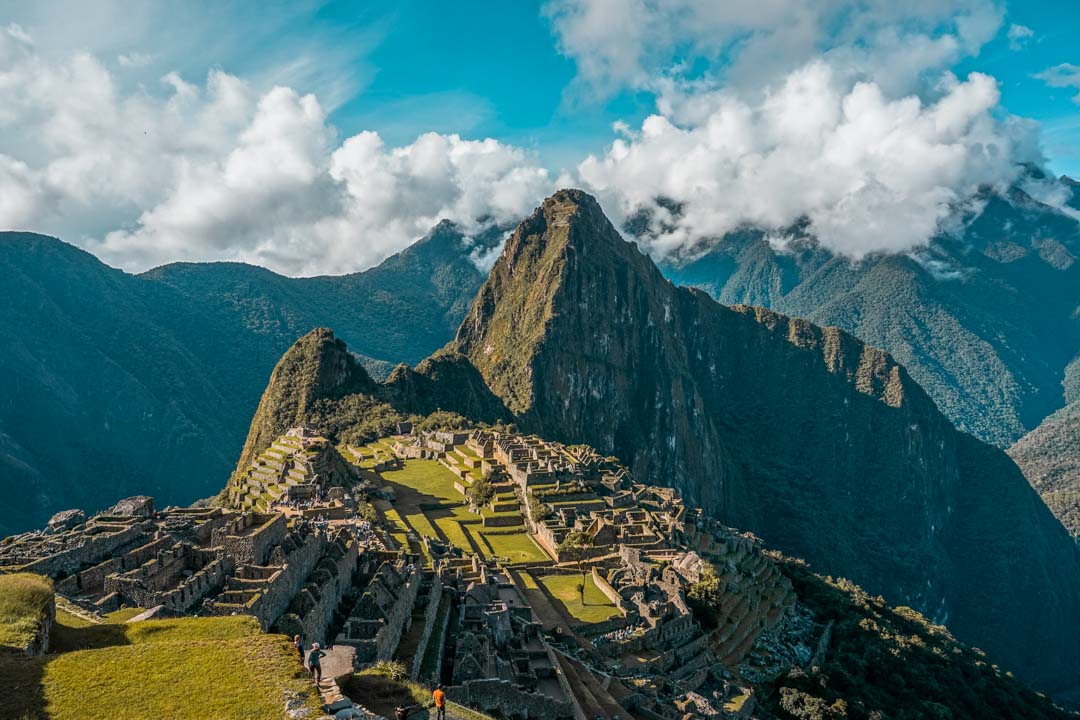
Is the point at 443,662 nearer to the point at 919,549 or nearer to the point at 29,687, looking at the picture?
the point at 29,687

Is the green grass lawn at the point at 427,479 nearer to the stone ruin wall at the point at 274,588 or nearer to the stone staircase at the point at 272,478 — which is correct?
the stone staircase at the point at 272,478

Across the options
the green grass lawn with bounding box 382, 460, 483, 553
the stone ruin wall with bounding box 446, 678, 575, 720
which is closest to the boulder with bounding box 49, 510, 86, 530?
the green grass lawn with bounding box 382, 460, 483, 553

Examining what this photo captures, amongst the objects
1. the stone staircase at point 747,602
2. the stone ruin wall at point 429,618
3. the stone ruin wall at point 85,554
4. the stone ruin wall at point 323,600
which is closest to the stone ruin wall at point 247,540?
the stone ruin wall at point 323,600

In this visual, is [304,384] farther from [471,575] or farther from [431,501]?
[471,575]

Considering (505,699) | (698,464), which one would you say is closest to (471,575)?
(505,699)

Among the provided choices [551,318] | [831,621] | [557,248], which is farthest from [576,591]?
[557,248]

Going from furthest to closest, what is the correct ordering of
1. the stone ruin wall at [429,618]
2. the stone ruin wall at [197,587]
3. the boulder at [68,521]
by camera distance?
the boulder at [68,521] < the stone ruin wall at [429,618] < the stone ruin wall at [197,587]

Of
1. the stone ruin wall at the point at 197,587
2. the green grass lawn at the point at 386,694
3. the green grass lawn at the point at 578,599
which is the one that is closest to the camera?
the green grass lawn at the point at 386,694
